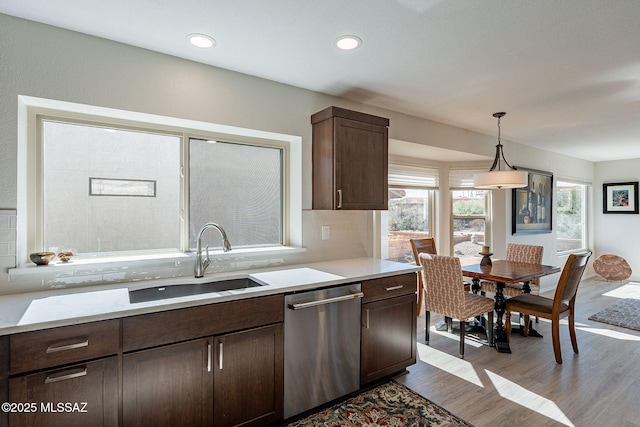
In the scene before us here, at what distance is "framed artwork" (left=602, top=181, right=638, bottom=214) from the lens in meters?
6.30

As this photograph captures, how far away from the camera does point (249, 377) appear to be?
1.93 m

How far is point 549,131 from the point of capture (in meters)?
4.33

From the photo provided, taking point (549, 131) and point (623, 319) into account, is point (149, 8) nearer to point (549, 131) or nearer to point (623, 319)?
point (549, 131)

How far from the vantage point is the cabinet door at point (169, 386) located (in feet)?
5.27

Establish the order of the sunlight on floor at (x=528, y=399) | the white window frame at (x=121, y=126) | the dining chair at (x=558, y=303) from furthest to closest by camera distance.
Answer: the dining chair at (x=558, y=303), the sunlight on floor at (x=528, y=399), the white window frame at (x=121, y=126)

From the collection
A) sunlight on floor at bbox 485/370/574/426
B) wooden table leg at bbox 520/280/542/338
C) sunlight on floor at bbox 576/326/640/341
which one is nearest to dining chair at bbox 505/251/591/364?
wooden table leg at bbox 520/280/542/338

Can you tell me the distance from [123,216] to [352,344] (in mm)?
1815

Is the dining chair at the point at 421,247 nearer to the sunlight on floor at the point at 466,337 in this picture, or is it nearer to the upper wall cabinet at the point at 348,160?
the sunlight on floor at the point at 466,337

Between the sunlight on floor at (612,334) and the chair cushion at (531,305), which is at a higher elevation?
the chair cushion at (531,305)

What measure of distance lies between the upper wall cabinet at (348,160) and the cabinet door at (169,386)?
56.8 inches

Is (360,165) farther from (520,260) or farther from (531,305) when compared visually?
(520,260)

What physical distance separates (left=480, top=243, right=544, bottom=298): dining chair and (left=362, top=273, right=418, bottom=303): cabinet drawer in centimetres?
173

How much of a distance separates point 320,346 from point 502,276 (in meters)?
1.96

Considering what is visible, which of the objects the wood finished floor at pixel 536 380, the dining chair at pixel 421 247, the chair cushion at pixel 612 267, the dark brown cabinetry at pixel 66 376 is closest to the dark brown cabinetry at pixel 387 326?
the wood finished floor at pixel 536 380
